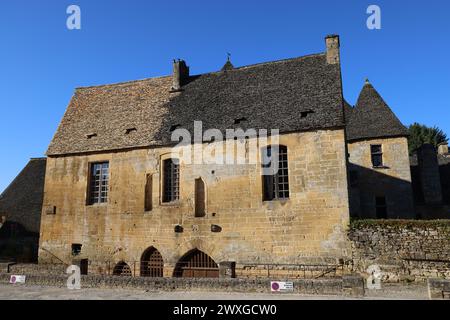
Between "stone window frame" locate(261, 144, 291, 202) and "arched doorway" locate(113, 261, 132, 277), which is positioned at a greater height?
"stone window frame" locate(261, 144, 291, 202)

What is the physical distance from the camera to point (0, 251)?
24031 millimetres

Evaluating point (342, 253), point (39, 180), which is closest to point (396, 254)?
point (342, 253)

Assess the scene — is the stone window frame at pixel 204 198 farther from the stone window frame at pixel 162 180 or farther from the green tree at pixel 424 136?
the green tree at pixel 424 136

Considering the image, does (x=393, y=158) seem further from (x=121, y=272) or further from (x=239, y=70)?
(x=121, y=272)

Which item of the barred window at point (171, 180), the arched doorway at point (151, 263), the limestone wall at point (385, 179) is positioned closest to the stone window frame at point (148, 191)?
the barred window at point (171, 180)

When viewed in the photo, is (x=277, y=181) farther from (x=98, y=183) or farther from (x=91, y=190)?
(x=91, y=190)

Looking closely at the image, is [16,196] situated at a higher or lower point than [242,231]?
higher

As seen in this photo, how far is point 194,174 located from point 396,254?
9.17m

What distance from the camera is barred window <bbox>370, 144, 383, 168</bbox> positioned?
23.1 m

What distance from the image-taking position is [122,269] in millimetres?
17750

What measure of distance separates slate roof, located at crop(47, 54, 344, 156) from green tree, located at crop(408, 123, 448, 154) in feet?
107

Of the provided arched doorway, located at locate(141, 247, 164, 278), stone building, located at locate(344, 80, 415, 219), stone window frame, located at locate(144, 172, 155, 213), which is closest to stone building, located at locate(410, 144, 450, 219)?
stone building, located at locate(344, 80, 415, 219)

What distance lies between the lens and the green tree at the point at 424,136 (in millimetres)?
44844

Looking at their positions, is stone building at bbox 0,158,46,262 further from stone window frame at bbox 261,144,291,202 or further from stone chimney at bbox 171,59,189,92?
stone window frame at bbox 261,144,291,202
